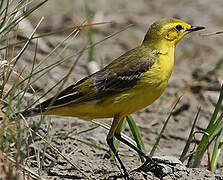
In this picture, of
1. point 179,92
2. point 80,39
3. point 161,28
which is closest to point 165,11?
point 80,39

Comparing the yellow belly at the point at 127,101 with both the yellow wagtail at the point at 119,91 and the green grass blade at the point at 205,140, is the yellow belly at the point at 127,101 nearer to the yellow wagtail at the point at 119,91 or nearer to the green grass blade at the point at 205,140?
the yellow wagtail at the point at 119,91

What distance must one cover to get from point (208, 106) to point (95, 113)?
107 inches

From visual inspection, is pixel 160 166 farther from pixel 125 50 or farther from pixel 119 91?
pixel 125 50

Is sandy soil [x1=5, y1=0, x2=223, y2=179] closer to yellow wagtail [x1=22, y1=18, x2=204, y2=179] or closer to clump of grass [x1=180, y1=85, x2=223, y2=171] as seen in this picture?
clump of grass [x1=180, y1=85, x2=223, y2=171]

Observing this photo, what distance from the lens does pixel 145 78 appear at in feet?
15.0

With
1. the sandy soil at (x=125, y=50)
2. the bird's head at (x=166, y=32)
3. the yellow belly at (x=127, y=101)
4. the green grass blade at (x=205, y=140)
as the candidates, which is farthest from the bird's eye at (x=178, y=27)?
the sandy soil at (x=125, y=50)

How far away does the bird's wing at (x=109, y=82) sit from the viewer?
4598mm

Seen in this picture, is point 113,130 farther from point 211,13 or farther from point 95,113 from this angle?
point 211,13

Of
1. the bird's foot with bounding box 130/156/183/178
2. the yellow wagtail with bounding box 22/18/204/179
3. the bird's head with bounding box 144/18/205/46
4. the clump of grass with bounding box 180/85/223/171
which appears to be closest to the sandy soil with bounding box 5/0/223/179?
the bird's foot with bounding box 130/156/183/178

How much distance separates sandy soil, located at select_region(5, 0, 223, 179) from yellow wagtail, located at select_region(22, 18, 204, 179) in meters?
0.40

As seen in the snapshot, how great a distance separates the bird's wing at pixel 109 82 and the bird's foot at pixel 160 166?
2.38 ft

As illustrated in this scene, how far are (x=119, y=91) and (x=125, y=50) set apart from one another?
13.0 ft

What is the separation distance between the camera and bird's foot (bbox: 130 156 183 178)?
435 centimetres

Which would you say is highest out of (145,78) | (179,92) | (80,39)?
(80,39)
